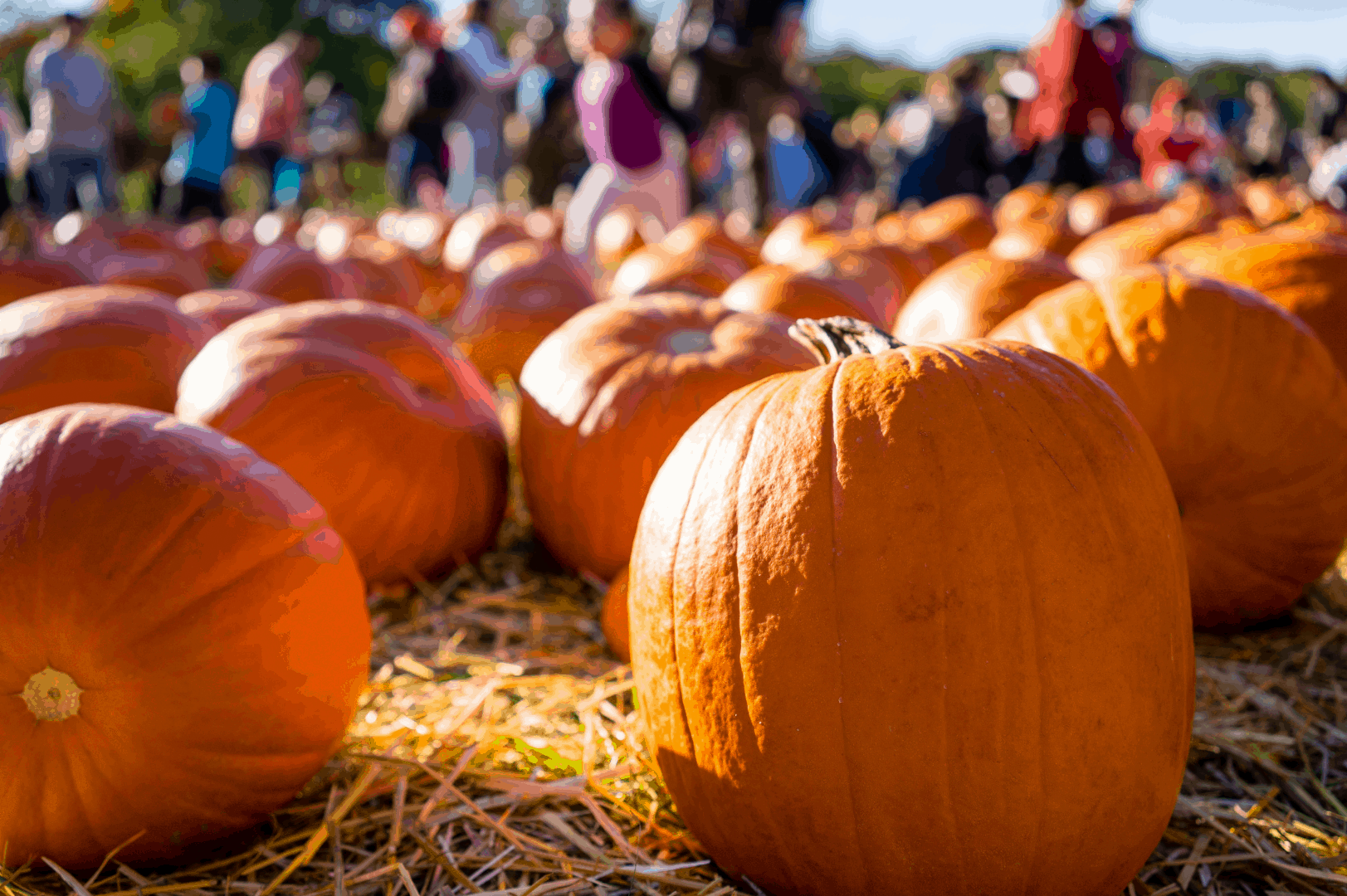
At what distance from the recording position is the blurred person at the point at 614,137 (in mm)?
8445

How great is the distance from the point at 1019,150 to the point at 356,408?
469 inches

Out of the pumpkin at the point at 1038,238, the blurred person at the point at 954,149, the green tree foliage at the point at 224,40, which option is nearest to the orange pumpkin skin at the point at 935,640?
the pumpkin at the point at 1038,238

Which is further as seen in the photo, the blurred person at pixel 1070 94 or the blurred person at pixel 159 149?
the blurred person at pixel 159 149

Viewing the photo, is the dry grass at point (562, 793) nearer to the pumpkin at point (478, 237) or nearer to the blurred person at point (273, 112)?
the pumpkin at point (478, 237)

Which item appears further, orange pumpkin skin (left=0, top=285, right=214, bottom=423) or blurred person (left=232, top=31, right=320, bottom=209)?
blurred person (left=232, top=31, right=320, bottom=209)

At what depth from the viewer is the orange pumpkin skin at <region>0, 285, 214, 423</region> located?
283 cm

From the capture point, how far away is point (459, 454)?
113 inches

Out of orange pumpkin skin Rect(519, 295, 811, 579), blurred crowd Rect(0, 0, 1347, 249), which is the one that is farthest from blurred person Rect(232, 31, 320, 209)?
orange pumpkin skin Rect(519, 295, 811, 579)

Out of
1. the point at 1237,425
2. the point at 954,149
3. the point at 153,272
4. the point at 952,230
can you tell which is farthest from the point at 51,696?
the point at 954,149

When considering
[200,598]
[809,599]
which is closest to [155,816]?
[200,598]

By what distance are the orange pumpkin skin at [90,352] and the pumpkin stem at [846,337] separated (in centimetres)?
203

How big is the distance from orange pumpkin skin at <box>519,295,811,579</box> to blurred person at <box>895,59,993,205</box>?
32.3ft

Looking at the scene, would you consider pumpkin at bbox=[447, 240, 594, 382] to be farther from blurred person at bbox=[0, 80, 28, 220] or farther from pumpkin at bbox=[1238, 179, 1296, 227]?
blurred person at bbox=[0, 80, 28, 220]

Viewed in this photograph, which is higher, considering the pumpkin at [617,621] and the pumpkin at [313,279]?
the pumpkin at [313,279]
